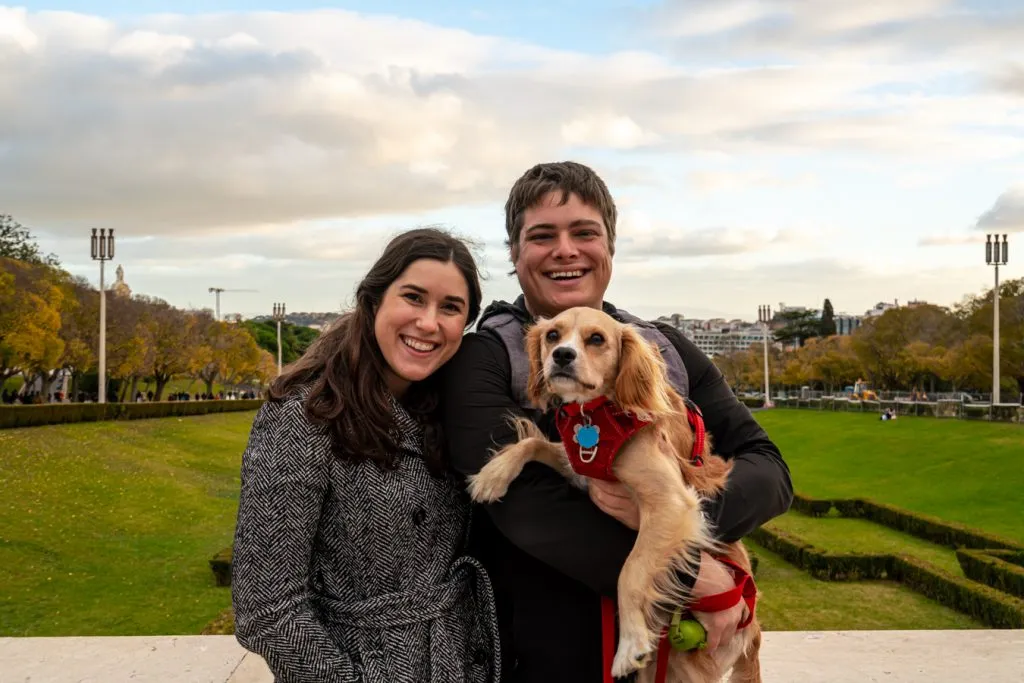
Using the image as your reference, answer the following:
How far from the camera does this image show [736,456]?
12.2ft

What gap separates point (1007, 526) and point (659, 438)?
20718 mm

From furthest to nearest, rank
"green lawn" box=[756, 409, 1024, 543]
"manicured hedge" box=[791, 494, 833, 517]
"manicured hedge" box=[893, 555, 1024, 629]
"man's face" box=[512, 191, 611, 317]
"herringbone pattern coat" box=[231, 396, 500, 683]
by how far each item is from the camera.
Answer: "green lawn" box=[756, 409, 1024, 543] → "manicured hedge" box=[791, 494, 833, 517] → "manicured hedge" box=[893, 555, 1024, 629] → "man's face" box=[512, 191, 611, 317] → "herringbone pattern coat" box=[231, 396, 500, 683]

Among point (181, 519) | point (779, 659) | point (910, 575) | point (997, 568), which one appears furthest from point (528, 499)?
point (181, 519)

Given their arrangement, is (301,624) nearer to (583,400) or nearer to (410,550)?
(410,550)

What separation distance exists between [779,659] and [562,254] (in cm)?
378

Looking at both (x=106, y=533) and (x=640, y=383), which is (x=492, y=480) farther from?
(x=106, y=533)

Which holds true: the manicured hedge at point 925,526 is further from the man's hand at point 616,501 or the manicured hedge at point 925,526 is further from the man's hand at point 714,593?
the man's hand at point 616,501

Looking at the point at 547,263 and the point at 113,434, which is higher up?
the point at 547,263

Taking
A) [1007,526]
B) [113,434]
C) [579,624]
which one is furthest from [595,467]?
[113,434]

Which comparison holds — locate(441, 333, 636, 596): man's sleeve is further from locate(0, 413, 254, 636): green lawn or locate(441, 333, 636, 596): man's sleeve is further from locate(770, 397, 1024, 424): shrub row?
locate(770, 397, 1024, 424): shrub row

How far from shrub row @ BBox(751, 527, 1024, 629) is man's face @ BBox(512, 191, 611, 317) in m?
10.5

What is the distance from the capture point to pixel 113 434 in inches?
1256

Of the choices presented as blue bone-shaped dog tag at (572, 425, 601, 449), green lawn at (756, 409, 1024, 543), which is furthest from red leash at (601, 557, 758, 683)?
green lawn at (756, 409, 1024, 543)

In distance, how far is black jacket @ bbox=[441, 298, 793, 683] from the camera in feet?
10.4
